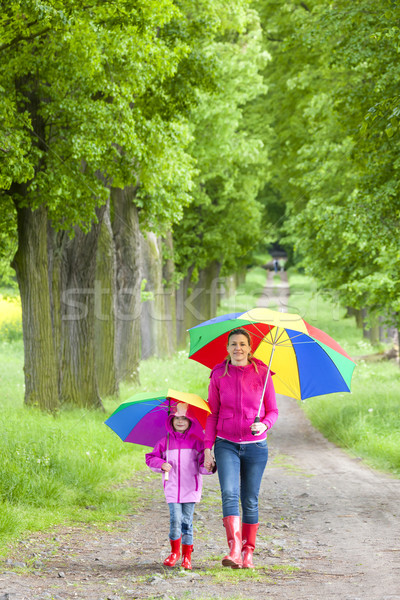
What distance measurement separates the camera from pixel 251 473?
6094 mm

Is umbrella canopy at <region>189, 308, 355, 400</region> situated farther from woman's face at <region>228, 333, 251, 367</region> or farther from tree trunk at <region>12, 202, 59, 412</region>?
tree trunk at <region>12, 202, 59, 412</region>

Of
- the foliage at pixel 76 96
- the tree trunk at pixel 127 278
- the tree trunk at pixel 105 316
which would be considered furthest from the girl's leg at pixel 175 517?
the tree trunk at pixel 127 278

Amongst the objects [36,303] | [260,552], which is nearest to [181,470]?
[260,552]

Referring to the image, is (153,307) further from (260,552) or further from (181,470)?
(181,470)

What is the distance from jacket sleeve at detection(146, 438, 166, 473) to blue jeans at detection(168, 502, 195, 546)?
0.31m

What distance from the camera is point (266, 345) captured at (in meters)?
6.99

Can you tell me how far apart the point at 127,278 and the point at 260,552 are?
12.3 meters

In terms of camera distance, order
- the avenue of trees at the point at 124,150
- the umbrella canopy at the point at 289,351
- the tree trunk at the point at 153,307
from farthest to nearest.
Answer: the tree trunk at the point at 153,307 → the avenue of trees at the point at 124,150 → the umbrella canopy at the point at 289,351

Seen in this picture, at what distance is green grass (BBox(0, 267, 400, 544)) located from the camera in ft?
26.2

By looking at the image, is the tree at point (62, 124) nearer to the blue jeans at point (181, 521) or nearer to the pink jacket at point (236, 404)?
the pink jacket at point (236, 404)

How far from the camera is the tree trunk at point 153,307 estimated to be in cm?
2297

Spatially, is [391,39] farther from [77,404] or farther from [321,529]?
[77,404]

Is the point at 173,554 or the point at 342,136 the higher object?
the point at 342,136

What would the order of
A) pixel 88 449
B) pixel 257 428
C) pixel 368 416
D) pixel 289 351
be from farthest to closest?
pixel 368 416
pixel 88 449
pixel 289 351
pixel 257 428
